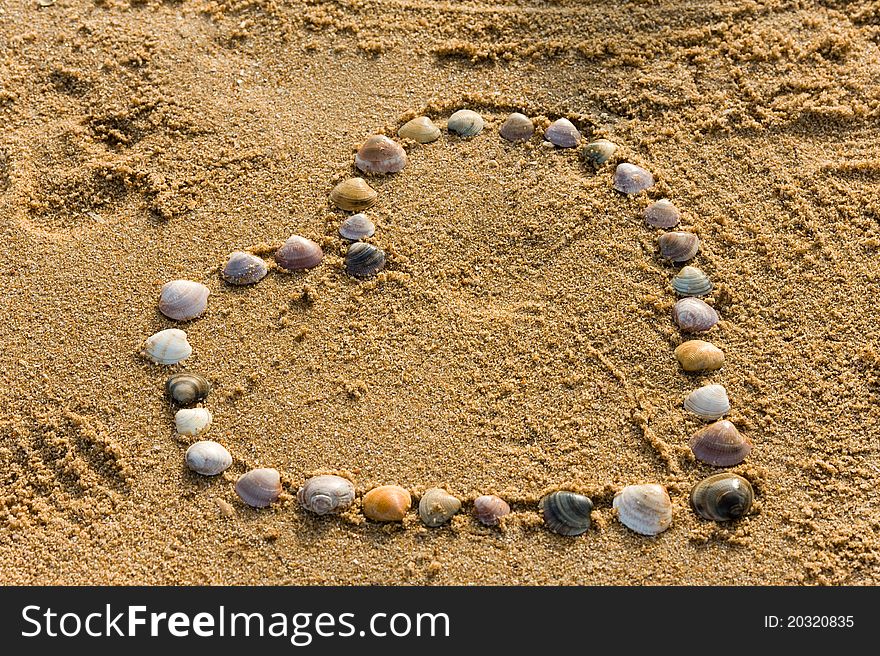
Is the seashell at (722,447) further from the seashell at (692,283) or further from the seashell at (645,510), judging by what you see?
the seashell at (692,283)

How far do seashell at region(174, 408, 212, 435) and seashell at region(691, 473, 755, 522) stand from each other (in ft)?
5.92

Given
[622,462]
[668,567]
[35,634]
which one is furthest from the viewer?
[622,462]

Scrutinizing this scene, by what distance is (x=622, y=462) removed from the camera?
9.79 feet

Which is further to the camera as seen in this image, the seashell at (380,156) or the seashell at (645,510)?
the seashell at (380,156)

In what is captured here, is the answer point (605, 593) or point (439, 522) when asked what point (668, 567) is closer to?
point (605, 593)

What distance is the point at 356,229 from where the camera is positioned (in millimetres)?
3479

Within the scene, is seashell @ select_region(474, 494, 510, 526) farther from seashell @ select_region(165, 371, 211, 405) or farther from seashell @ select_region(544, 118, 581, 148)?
seashell @ select_region(544, 118, 581, 148)

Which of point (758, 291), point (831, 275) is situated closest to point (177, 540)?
point (758, 291)

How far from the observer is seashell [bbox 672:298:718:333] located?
10.5 ft

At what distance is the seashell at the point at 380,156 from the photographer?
11.9 feet

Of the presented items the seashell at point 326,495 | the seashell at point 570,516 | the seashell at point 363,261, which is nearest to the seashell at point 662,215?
the seashell at point 363,261

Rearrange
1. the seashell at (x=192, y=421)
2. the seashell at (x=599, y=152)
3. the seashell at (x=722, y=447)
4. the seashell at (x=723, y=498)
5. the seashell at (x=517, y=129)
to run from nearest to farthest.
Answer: the seashell at (x=723, y=498)
the seashell at (x=722, y=447)
the seashell at (x=192, y=421)
the seashell at (x=599, y=152)
the seashell at (x=517, y=129)

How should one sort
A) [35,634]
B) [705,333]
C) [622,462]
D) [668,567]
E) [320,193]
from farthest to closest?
[320,193] < [705,333] < [622,462] < [668,567] < [35,634]

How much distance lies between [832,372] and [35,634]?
2959mm
